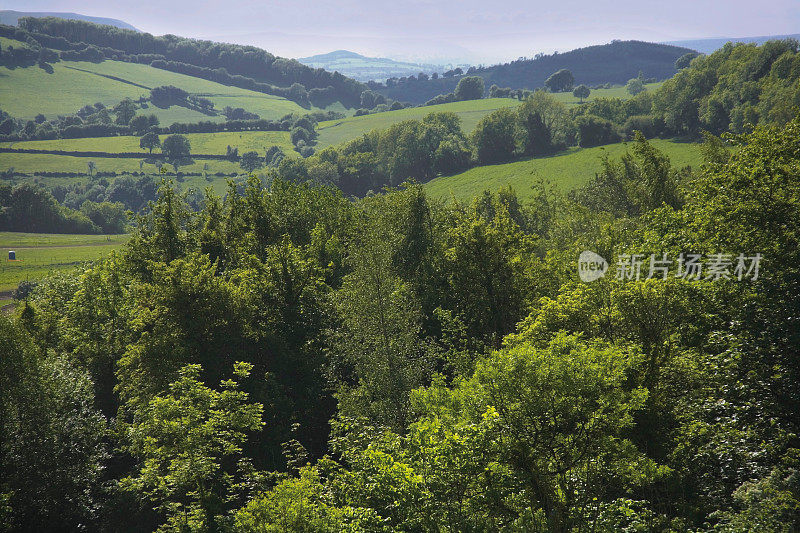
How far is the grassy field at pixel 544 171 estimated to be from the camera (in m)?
100

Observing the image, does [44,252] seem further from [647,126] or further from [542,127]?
[647,126]

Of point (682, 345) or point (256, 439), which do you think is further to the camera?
point (256, 439)

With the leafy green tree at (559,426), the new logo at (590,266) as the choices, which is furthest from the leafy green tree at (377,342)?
the new logo at (590,266)

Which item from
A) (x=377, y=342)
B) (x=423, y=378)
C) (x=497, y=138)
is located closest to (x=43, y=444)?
(x=377, y=342)

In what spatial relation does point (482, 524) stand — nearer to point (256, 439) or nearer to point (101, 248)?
point (256, 439)

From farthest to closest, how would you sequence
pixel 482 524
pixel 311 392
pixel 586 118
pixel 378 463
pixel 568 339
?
pixel 586 118 < pixel 311 392 < pixel 568 339 < pixel 378 463 < pixel 482 524

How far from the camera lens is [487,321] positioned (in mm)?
37188

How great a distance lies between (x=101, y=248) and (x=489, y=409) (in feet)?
501

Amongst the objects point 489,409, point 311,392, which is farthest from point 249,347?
point 489,409

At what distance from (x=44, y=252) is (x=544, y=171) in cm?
12993

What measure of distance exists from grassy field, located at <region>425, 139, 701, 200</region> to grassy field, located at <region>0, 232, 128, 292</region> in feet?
259

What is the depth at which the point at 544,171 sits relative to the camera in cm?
11325

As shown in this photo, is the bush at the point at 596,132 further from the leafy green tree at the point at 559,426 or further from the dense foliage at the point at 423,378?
the leafy green tree at the point at 559,426

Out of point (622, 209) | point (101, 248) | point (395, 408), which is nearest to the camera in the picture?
point (395, 408)
